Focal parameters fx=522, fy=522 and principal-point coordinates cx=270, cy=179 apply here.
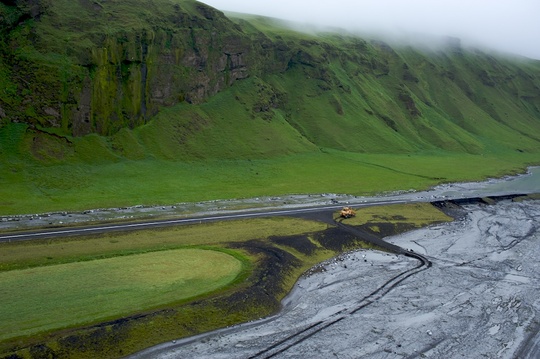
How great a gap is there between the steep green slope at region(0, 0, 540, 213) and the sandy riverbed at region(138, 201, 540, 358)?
39.4 metres

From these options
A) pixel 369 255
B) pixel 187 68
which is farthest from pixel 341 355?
pixel 187 68

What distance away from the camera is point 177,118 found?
12988cm

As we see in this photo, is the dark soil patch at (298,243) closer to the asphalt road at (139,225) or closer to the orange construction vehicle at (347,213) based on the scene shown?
the asphalt road at (139,225)

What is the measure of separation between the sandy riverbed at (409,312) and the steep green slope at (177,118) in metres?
39.4

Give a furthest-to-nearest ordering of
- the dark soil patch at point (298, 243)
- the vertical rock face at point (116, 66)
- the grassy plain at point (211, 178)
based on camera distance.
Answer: the vertical rock face at point (116, 66) < the grassy plain at point (211, 178) < the dark soil patch at point (298, 243)

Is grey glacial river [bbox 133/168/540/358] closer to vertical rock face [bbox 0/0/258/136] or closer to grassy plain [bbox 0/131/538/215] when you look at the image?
grassy plain [bbox 0/131/538/215]

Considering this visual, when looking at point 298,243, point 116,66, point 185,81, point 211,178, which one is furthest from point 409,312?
point 185,81

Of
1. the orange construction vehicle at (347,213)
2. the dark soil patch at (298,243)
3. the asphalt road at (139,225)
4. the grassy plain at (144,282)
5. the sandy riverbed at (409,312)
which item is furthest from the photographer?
the orange construction vehicle at (347,213)

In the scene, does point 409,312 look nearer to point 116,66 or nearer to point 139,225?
point 139,225

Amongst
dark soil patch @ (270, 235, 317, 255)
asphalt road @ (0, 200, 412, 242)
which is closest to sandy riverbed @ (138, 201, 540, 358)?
dark soil patch @ (270, 235, 317, 255)

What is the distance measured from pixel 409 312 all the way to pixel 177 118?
91.7 meters

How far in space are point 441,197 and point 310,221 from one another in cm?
4227

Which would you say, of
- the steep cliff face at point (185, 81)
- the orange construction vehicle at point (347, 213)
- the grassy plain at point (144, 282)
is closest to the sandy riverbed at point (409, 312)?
the grassy plain at point (144, 282)

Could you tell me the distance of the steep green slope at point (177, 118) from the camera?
317 feet
